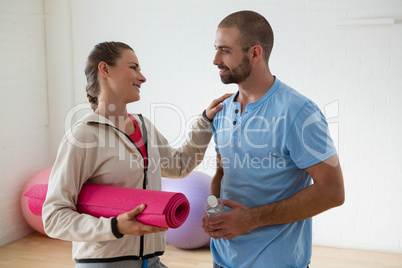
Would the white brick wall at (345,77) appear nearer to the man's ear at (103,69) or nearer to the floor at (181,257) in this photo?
the floor at (181,257)

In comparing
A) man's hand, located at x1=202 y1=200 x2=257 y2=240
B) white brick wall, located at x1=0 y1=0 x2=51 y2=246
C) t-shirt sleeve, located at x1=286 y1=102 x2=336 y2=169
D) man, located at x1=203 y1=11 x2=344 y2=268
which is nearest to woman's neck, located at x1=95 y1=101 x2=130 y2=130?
man, located at x1=203 y1=11 x2=344 y2=268

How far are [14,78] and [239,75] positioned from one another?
3244 millimetres

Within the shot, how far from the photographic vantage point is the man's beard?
1848 mm

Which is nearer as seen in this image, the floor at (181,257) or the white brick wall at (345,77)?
the floor at (181,257)

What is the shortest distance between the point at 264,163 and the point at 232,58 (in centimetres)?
49

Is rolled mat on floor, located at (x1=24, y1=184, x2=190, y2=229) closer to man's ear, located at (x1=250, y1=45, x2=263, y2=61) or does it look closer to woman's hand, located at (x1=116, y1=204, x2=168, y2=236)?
woman's hand, located at (x1=116, y1=204, x2=168, y2=236)

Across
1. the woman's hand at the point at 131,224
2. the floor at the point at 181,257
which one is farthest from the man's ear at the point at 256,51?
the floor at the point at 181,257

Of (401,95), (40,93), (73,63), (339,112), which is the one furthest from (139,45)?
(401,95)

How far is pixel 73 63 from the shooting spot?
476 centimetres

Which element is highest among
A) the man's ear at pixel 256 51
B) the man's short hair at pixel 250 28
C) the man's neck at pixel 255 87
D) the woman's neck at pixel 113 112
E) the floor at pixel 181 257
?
the man's short hair at pixel 250 28

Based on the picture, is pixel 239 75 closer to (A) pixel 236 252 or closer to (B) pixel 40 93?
(A) pixel 236 252

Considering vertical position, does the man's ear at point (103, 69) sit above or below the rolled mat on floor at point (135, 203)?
above

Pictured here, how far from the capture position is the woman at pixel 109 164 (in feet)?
5.10

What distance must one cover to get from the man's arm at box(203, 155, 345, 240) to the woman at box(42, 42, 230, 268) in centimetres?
26
